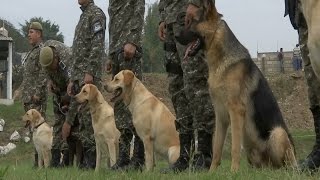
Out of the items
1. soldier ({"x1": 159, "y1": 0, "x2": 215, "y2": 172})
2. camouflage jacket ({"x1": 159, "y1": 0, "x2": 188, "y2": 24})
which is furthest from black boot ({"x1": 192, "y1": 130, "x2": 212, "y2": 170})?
camouflage jacket ({"x1": 159, "y1": 0, "x2": 188, "y2": 24})

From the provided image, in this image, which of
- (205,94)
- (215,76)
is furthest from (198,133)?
(215,76)

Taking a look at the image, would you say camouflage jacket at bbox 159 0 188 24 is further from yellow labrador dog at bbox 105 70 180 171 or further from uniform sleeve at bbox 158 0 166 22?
yellow labrador dog at bbox 105 70 180 171

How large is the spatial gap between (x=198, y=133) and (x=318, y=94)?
53.4 inches

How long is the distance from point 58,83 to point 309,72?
4912mm

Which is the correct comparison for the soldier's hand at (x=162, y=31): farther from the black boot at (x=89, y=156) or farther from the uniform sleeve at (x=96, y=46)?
the black boot at (x=89, y=156)

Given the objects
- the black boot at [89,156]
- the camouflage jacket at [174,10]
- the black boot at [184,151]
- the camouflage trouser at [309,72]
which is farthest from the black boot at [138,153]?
the camouflage trouser at [309,72]

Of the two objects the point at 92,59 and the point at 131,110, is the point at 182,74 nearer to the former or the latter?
the point at 131,110

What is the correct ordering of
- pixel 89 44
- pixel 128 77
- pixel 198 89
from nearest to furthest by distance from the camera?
pixel 198 89
pixel 128 77
pixel 89 44

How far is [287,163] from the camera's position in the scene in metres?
5.25

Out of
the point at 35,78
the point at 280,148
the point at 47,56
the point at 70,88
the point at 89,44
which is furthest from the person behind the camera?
the point at 35,78

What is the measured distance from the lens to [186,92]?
5.69m

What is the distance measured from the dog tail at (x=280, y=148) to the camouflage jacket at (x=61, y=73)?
421 cm

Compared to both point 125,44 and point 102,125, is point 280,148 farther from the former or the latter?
point 102,125

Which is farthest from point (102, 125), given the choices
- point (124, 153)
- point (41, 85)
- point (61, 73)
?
point (41, 85)
